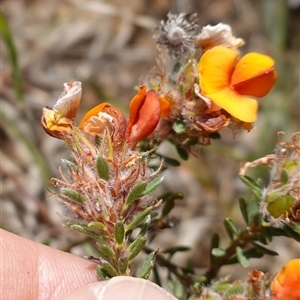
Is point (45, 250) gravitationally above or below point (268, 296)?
below

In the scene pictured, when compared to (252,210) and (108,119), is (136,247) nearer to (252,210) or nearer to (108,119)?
(108,119)

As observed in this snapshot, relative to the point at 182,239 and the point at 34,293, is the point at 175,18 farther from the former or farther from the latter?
the point at 182,239

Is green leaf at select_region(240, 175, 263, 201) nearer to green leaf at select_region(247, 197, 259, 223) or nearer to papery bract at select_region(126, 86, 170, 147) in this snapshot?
green leaf at select_region(247, 197, 259, 223)

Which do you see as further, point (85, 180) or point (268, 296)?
point (268, 296)

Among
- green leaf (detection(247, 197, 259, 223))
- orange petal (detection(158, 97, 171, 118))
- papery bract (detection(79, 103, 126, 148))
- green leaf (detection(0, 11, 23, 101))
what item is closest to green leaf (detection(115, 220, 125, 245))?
papery bract (detection(79, 103, 126, 148))

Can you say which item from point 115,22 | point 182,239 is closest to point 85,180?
point 182,239

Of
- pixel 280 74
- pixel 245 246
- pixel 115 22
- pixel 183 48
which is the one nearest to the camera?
pixel 183 48

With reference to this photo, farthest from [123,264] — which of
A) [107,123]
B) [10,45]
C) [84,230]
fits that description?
[10,45]

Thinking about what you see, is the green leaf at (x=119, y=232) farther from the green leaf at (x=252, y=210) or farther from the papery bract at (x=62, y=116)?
the green leaf at (x=252, y=210)
